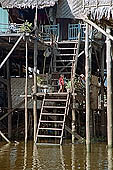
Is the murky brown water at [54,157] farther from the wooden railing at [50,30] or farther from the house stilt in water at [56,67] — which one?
the wooden railing at [50,30]

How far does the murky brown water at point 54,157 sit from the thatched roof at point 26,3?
6256 millimetres

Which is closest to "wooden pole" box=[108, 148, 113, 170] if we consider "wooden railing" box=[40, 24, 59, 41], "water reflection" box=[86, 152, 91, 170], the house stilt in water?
"water reflection" box=[86, 152, 91, 170]

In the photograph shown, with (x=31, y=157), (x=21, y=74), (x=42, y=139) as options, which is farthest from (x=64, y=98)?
(x=21, y=74)

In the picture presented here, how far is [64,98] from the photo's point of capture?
54.8 feet

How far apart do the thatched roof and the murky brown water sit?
6256mm

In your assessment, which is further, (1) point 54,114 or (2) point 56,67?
(2) point 56,67

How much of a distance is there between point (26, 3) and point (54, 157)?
824cm

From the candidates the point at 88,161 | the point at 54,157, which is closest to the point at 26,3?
the point at 54,157

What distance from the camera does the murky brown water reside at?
35.3 feet

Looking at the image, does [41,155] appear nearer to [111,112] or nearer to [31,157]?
[31,157]

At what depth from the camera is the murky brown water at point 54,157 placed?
10.7 m

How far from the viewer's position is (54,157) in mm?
12281

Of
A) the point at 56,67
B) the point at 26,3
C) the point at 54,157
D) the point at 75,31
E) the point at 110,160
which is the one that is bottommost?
the point at 54,157

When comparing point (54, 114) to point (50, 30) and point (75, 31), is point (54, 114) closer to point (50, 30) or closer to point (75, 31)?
point (75, 31)
